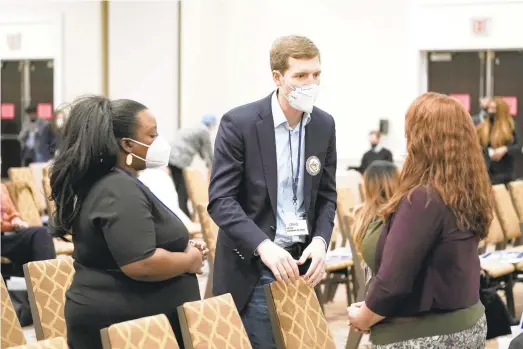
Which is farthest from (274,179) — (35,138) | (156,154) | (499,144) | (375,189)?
(35,138)

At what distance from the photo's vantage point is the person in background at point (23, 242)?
655cm

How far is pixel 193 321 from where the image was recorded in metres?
2.84

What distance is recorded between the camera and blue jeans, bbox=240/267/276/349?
3.16m

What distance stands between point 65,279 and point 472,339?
5.88ft

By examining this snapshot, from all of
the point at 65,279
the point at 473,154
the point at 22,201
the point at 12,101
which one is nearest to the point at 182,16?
the point at 12,101

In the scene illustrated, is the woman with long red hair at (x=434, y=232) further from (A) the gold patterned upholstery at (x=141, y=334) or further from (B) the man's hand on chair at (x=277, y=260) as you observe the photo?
(A) the gold patterned upholstery at (x=141, y=334)

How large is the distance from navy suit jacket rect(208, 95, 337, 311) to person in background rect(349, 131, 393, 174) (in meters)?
9.81

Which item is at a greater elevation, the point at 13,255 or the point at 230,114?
the point at 230,114

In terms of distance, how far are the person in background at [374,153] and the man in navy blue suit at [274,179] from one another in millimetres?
9807

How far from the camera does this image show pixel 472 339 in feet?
8.75

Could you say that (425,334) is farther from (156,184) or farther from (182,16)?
(182,16)

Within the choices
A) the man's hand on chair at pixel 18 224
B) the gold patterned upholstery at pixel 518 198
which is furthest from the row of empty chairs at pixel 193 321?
the gold patterned upholstery at pixel 518 198

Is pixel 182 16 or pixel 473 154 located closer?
pixel 473 154

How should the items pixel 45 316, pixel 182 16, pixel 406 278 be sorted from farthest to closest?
pixel 182 16 < pixel 45 316 < pixel 406 278
